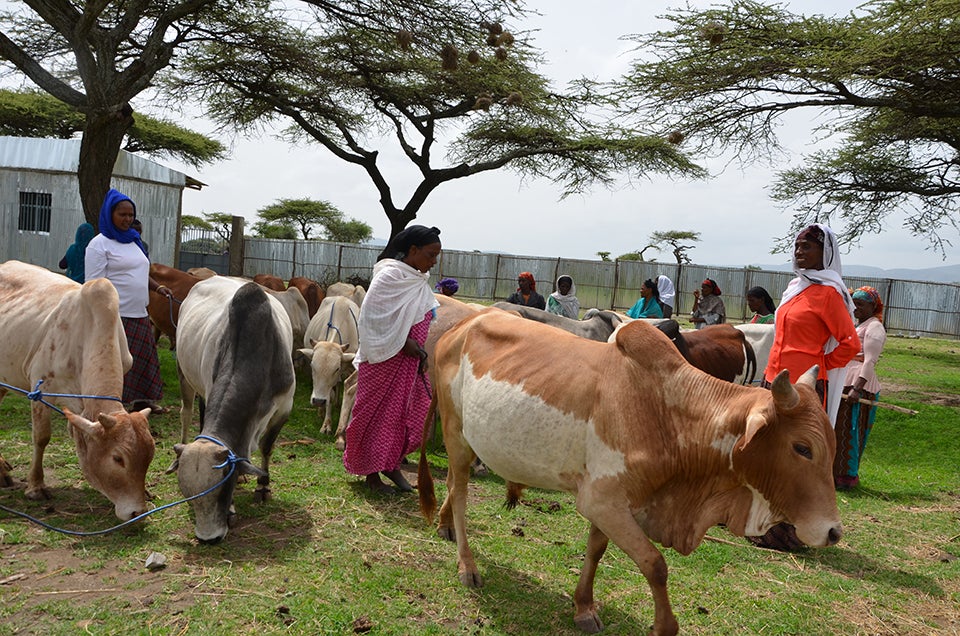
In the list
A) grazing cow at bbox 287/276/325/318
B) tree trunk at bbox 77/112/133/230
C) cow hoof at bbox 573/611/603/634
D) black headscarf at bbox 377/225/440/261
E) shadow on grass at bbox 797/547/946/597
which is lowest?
shadow on grass at bbox 797/547/946/597

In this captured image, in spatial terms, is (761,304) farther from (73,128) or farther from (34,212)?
(73,128)

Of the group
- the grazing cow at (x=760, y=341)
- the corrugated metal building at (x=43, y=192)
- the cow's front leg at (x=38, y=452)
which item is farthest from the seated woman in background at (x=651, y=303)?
the corrugated metal building at (x=43, y=192)

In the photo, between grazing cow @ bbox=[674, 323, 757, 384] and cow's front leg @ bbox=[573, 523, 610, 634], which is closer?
cow's front leg @ bbox=[573, 523, 610, 634]

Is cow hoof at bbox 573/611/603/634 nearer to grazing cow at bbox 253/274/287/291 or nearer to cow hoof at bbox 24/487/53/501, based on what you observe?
cow hoof at bbox 24/487/53/501

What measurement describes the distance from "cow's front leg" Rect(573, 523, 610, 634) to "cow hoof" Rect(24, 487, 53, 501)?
3668 millimetres

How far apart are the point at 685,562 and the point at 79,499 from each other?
4121mm

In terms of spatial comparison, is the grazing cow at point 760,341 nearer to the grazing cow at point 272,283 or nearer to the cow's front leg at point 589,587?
the cow's front leg at point 589,587

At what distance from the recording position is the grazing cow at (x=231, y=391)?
443 centimetres

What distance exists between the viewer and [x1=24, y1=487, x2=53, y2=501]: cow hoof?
5.02 m

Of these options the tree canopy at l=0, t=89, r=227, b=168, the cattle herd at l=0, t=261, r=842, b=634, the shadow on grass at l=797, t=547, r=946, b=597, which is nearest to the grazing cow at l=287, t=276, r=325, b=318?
the cattle herd at l=0, t=261, r=842, b=634

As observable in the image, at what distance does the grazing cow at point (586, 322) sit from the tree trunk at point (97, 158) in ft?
20.9

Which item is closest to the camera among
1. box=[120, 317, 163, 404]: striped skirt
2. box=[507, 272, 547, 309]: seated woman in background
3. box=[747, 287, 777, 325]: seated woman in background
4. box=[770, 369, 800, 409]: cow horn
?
box=[770, 369, 800, 409]: cow horn

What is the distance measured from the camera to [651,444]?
340cm

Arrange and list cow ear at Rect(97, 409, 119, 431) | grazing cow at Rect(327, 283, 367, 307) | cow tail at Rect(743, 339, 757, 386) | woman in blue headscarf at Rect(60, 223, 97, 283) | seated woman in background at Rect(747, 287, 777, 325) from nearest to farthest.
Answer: cow ear at Rect(97, 409, 119, 431)
cow tail at Rect(743, 339, 757, 386)
woman in blue headscarf at Rect(60, 223, 97, 283)
seated woman in background at Rect(747, 287, 777, 325)
grazing cow at Rect(327, 283, 367, 307)
